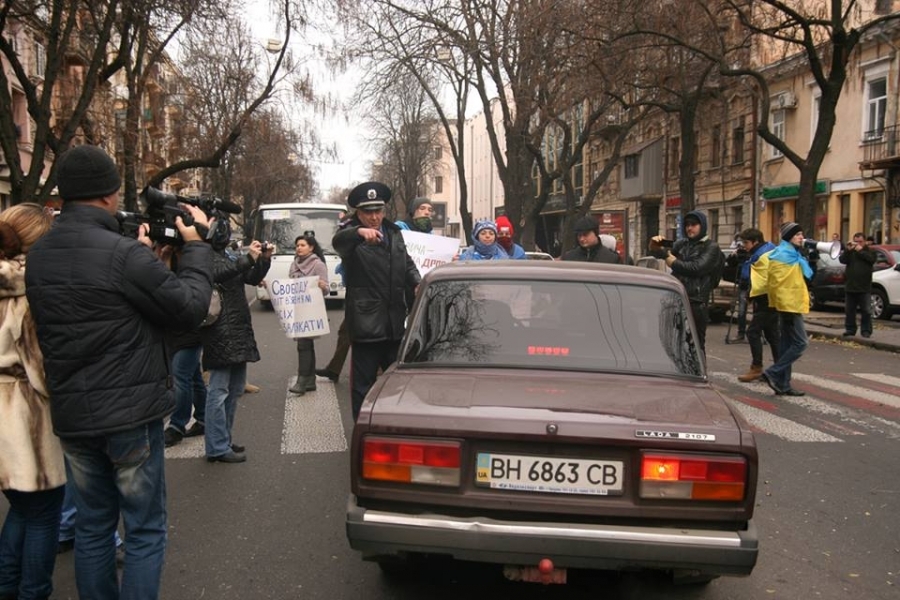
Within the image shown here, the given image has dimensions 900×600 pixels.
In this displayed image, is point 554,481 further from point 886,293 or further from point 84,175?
point 886,293

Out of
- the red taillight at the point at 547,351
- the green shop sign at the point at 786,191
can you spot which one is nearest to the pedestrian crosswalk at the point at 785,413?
the red taillight at the point at 547,351

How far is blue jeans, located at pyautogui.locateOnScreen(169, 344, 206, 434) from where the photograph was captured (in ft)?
21.0

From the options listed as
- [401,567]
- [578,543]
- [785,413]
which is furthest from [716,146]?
[578,543]

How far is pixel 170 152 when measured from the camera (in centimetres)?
2841

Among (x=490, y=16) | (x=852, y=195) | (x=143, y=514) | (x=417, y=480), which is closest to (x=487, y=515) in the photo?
(x=417, y=480)

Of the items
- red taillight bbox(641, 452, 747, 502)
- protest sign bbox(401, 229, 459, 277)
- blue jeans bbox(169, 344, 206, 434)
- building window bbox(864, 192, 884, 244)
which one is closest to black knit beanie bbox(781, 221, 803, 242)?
protest sign bbox(401, 229, 459, 277)

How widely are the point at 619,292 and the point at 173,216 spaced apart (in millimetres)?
2190

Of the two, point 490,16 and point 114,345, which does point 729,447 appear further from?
point 490,16

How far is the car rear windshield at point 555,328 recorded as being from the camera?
392 centimetres

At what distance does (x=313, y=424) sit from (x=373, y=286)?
2.38m

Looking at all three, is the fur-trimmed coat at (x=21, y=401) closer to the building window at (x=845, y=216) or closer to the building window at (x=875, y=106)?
the building window at (x=875, y=106)

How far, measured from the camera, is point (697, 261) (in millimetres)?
8281

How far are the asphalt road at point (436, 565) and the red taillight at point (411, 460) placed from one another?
0.86 m

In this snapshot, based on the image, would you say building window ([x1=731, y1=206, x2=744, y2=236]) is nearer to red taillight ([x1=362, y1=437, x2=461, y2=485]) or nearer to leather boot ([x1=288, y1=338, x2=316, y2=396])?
leather boot ([x1=288, y1=338, x2=316, y2=396])
